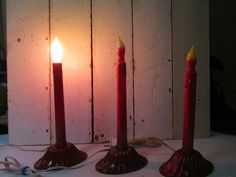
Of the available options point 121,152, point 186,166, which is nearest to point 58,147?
point 121,152

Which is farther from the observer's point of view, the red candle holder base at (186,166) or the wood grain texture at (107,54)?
the wood grain texture at (107,54)

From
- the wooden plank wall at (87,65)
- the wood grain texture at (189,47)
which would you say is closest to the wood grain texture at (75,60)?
the wooden plank wall at (87,65)

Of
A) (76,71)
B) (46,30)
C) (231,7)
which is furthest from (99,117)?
(231,7)

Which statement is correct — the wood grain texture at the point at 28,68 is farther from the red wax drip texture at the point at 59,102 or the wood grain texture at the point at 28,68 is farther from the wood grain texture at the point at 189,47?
the wood grain texture at the point at 189,47

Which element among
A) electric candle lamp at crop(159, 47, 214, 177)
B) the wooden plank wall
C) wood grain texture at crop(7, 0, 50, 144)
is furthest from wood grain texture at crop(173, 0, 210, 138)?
wood grain texture at crop(7, 0, 50, 144)

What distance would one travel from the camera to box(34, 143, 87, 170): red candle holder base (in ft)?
Result: 1.80

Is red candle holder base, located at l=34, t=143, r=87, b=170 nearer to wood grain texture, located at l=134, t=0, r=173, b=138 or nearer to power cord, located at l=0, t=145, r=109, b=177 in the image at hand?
power cord, located at l=0, t=145, r=109, b=177

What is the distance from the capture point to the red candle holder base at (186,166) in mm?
494

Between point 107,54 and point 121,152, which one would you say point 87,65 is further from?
point 121,152

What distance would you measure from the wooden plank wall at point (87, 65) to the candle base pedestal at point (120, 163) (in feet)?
0.54

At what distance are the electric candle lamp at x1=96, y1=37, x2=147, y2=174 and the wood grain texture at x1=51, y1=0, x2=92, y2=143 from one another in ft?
0.54

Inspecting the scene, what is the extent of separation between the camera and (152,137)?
708mm

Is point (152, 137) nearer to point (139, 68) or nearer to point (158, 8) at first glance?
point (139, 68)

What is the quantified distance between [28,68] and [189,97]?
38 cm
